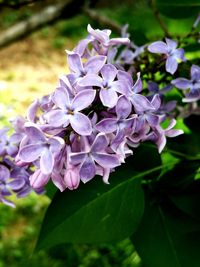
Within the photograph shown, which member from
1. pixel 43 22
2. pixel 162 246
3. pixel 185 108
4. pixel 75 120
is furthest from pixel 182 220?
pixel 43 22

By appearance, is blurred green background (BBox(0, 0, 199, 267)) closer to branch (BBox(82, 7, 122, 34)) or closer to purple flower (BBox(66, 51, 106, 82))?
branch (BBox(82, 7, 122, 34))

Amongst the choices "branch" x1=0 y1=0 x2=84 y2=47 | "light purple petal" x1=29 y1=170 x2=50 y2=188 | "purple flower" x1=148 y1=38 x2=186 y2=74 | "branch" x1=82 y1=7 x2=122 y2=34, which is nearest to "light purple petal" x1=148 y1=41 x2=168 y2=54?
"purple flower" x1=148 y1=38 x2=186 y2=74

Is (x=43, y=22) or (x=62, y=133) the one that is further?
(x=43, y=22)

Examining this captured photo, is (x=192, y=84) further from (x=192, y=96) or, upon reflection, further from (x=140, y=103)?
(x=140, y=103)

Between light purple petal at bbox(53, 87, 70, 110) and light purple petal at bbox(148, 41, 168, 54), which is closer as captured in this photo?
light purple petal at bbox(53, 87, 70, 110)

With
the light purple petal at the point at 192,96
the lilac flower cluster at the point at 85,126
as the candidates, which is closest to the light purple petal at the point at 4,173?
the lilac flower cluster at the point at 85,126

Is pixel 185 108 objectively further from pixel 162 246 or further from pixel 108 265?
pixel 108 265
